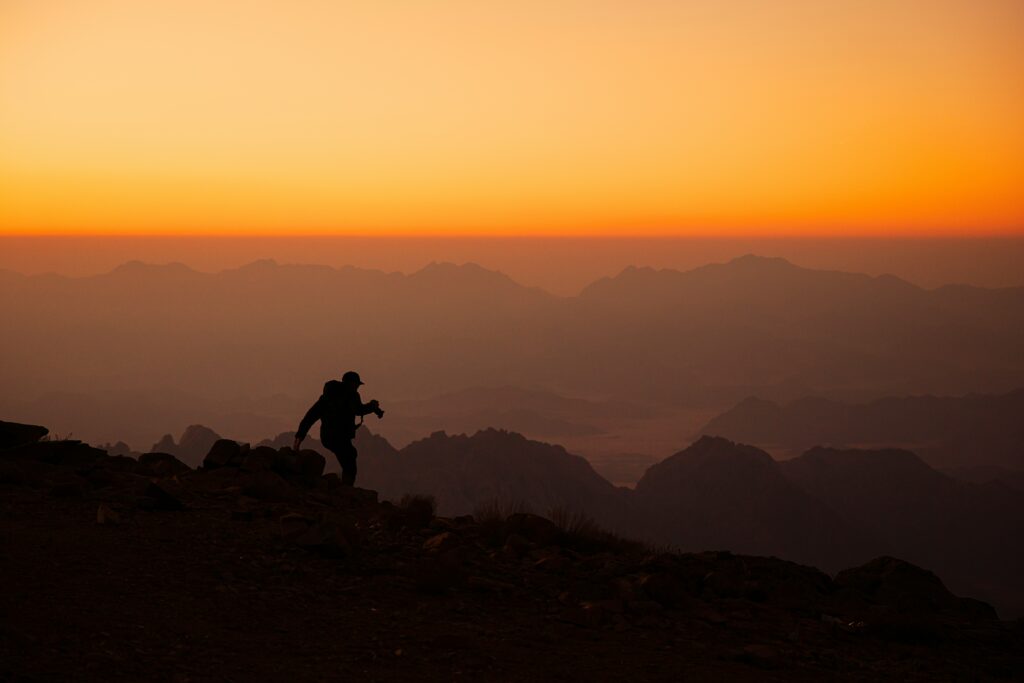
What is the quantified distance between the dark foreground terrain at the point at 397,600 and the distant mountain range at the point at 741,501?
139329 mm

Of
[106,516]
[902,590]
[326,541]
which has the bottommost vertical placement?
[902,590]

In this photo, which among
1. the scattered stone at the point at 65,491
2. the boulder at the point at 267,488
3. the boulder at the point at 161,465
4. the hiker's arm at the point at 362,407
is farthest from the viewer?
→ the hiker's arm at the point at 362,407

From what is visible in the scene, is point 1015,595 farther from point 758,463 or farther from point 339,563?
point 339,563

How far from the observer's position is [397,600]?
10.3 m

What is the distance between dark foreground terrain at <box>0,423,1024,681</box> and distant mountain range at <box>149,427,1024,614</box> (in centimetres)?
13933

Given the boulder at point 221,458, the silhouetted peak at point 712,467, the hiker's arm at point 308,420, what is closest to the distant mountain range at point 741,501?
the silhouetted peak at point 712,467

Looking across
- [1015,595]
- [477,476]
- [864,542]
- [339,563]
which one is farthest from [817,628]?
[864,542]

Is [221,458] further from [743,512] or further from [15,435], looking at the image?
[743,512]

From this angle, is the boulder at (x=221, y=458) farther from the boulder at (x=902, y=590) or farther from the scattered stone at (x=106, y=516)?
the boulder at (x=902, y=590)

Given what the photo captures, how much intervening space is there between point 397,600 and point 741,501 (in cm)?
17498

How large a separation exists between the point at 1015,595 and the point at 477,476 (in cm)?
8716

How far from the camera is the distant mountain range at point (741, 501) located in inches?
6412

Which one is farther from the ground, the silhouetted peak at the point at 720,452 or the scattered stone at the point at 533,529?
the scattered stone at the point at 533,529

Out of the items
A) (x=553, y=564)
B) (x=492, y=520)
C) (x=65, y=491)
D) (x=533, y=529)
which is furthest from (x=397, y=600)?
(x=65, y=491)
